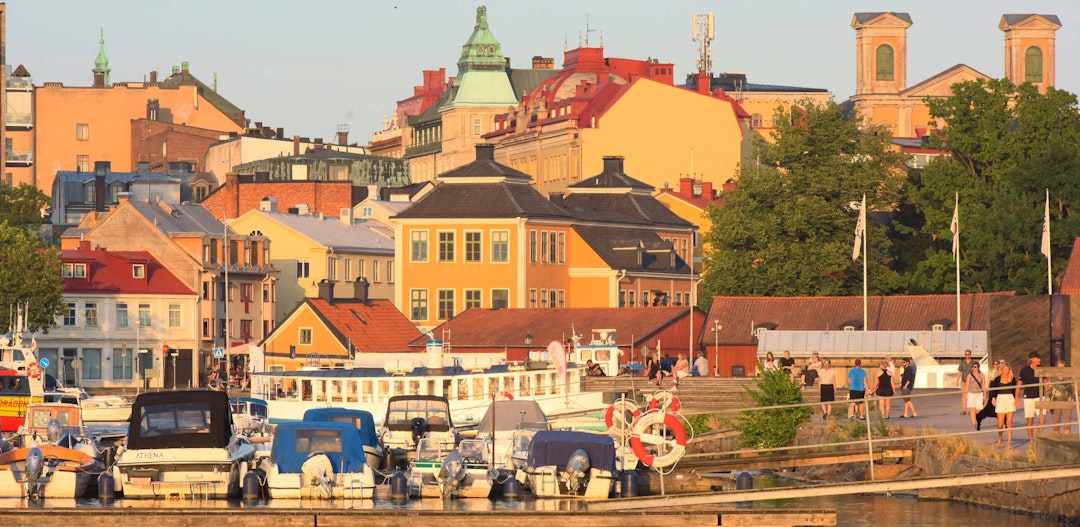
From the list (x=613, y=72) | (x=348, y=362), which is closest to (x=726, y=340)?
(x=348, y=362)

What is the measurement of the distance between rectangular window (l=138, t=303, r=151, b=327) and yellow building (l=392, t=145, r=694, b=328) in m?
11.9

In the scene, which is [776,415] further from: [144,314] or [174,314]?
[174,314]

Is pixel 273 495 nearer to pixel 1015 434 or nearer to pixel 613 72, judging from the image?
pixel 1015 434

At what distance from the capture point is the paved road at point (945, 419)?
44.3 metres

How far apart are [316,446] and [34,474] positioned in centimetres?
494

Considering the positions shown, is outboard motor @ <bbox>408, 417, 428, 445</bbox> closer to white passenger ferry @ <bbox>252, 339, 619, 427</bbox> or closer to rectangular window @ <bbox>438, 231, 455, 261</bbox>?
white passenger ferry @ <bbox>252, 339, 619, 427</bbox>

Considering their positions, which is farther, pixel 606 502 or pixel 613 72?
pixel 613 72

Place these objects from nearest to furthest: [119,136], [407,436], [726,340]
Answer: [407,436]
[726,340]
[119,136]

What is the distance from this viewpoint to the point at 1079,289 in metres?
70.1

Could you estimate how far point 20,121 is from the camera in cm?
17350

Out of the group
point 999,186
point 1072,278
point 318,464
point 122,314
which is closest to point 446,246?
point 122,314

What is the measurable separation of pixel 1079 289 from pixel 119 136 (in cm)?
11516

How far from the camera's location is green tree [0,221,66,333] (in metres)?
94.2

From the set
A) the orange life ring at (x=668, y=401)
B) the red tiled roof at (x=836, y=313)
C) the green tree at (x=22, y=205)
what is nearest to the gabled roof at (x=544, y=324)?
the red tiled roof at (x=836, y=313)
